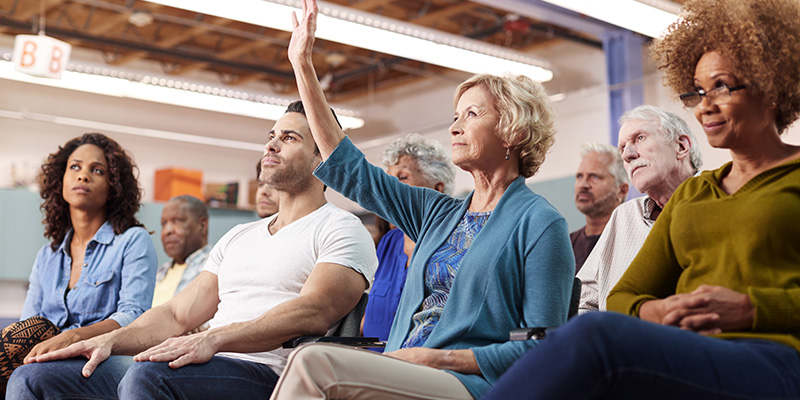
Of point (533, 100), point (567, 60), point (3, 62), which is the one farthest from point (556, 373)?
point (567, 60)

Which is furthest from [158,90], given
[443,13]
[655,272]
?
[655,272]

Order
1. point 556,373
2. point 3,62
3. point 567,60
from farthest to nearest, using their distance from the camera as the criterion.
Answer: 1. point 567,60
2. point 3,62
3. point 556,373

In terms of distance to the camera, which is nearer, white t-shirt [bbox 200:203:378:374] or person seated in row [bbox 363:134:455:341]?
white t-shirt [bbox 200:203:378:374]

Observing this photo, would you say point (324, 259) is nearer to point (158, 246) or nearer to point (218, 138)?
point (158, 246)

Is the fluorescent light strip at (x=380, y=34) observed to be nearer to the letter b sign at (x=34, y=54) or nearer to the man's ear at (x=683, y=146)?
the letter b sign at (x=34, y=54)

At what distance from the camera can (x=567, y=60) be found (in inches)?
334

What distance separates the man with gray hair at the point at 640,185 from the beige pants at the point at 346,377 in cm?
101

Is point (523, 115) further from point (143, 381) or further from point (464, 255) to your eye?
point (143, 381)

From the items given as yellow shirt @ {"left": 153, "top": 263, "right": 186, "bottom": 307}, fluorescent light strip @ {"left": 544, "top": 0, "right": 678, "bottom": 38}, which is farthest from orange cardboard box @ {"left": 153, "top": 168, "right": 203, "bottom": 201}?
fluorescent light strip @ {"left": 544, "top": 0, "right": 678, "bottom": 38}

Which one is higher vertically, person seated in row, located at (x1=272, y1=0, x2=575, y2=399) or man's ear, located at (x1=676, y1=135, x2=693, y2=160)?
man's ear, located at (x1=676, y1=135, x2=693, y2=160)

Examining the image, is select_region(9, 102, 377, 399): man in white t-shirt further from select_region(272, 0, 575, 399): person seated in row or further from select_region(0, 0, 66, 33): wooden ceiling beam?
select_region(0, 0, 66, 33): wooden ceiling beam

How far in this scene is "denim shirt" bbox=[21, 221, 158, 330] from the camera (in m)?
2.79

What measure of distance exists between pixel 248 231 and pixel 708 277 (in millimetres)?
1513

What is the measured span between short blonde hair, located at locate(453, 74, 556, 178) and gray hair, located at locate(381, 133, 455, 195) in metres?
1.11
